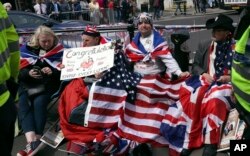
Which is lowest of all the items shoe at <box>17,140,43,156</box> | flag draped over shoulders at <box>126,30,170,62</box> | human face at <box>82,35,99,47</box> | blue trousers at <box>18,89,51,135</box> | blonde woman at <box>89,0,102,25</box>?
shoe at <box>17,140,43,156</box>

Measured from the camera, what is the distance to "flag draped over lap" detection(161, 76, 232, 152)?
458cm

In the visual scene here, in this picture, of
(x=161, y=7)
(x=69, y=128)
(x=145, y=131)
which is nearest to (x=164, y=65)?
(x=145, y=131)

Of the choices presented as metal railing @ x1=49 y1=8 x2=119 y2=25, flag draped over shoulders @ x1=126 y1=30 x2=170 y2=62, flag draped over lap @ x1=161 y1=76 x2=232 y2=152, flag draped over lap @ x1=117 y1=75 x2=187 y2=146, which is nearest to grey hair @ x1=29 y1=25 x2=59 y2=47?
flag draped over shoulders @ x1=126 y1=30 x2=170 y2=62

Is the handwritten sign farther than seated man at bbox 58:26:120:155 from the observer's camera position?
Yes

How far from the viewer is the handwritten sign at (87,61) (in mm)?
5473

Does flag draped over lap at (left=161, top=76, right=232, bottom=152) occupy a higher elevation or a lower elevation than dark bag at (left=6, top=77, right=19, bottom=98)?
lower

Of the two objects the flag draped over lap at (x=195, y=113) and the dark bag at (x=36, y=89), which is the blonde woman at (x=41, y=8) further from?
the flag draped over lap at (x=195, y=113)

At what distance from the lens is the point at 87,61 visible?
570 cm

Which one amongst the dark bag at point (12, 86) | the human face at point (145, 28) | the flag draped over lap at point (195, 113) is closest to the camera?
the dark bag at point (12, 86)

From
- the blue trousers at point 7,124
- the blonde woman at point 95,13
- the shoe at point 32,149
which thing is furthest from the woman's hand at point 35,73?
the blonde woman at point 95,13

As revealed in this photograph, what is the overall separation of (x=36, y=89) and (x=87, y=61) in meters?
0.89

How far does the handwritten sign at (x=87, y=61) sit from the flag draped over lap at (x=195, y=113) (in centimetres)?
94

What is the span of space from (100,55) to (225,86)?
5.16 ft

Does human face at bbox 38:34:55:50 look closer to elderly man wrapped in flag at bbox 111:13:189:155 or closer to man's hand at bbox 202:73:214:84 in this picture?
elderly man wrapped in flag at bbox 111:13:189:155
